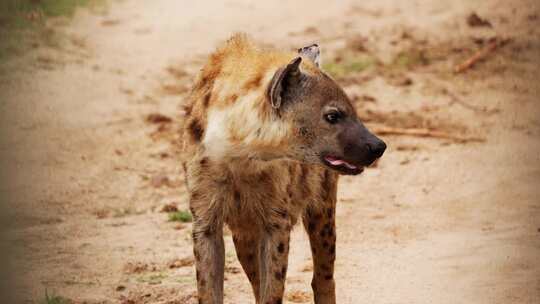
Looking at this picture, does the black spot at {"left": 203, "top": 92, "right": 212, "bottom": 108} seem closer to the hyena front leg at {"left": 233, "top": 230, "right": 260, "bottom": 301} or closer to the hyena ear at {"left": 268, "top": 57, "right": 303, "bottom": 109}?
the hyena ear at {"left": 268, "top": 57, "right": 303, "bottom": 109}

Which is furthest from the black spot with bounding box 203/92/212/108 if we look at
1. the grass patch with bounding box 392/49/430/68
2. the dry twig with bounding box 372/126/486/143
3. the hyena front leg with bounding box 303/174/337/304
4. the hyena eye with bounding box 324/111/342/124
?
the grass patch with bounding box 392/49/430/68

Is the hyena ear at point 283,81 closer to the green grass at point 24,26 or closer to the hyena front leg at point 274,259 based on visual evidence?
the hyena front leg at point 274,259

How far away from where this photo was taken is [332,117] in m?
4.93

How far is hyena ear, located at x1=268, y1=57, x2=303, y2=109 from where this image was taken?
4.79 meters

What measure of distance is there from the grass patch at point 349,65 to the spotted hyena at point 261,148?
504 cm

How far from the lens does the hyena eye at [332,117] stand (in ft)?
16.2

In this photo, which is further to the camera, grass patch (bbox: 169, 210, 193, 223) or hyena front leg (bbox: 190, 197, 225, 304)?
grass patch (bbox: 169, 210, 193, 223)

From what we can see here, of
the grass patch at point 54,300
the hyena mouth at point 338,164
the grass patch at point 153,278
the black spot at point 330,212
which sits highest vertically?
the hyena mouth at point 338,164

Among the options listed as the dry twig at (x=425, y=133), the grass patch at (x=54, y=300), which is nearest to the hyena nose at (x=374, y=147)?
the grass patch at (x=54, y=300)

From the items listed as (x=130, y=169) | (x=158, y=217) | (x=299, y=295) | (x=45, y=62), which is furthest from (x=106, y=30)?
(x=299, y=295)

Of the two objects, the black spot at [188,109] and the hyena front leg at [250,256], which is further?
the hyena front leg at [250,256]

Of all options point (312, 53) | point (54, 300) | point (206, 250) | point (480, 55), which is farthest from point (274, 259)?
point (480, 55)

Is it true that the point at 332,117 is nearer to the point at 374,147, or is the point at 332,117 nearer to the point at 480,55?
the point at 374,147

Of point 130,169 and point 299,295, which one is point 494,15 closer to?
point 130,169
